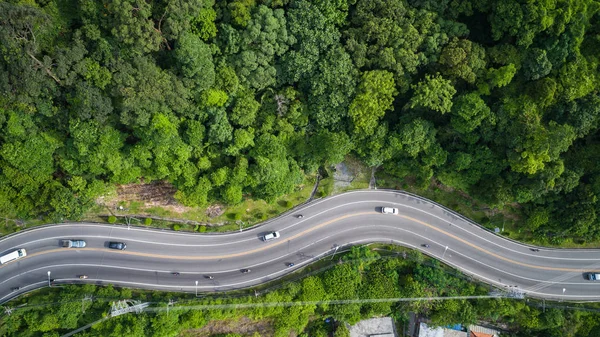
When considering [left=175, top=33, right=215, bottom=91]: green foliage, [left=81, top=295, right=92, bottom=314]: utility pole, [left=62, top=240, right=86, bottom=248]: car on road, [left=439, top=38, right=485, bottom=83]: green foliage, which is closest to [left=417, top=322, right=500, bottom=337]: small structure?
[left=439, top=38, right=485, bottom=83]: green foliage

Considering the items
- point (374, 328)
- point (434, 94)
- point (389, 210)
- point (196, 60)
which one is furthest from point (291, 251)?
point (196, 60)

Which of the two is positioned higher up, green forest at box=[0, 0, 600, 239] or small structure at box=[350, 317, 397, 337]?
green forest at box=[0, 0, 600, 239]

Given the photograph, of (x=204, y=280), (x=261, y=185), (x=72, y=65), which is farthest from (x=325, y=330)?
(x=72, y=65)

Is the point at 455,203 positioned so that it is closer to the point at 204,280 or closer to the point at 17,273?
the point at 204,280

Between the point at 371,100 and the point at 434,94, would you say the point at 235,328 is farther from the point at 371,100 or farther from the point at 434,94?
the point at 434,94

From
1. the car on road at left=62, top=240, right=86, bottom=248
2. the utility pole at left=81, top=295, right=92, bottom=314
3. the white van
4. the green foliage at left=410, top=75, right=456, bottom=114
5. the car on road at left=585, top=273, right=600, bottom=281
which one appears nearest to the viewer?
the green foliage at left=410, top=75, right=456, bottom=114

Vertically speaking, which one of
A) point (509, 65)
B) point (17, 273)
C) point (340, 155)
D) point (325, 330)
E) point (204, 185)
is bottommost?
point (325, 330)

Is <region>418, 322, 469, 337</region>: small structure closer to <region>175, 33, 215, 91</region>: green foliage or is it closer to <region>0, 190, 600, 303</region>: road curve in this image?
<region>0, 190, 600, 303</region>: road curve
